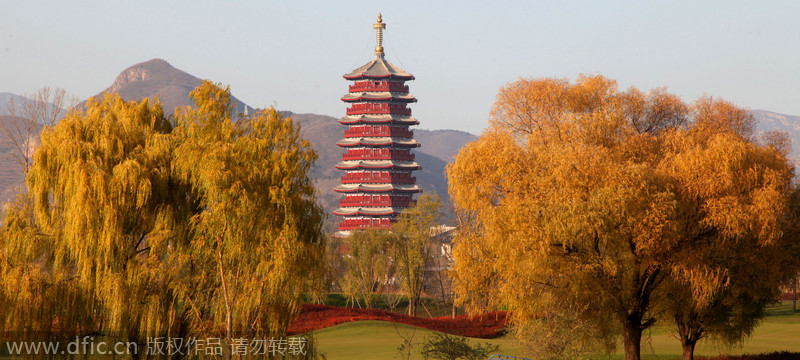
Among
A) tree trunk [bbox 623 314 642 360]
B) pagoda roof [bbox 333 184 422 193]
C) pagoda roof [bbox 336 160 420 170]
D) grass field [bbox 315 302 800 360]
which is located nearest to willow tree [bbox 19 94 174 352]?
grass field [bbox 315 302 800 360]

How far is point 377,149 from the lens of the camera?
255 feet

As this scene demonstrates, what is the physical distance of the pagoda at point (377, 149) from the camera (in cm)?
7650

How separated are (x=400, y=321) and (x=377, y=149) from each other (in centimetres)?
4746

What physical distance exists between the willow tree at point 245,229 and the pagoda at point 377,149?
196ft

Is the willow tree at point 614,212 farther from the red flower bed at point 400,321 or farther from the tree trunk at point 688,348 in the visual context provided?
the red flower bed at point 400,321

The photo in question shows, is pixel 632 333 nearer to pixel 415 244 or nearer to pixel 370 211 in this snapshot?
pixel 415 244

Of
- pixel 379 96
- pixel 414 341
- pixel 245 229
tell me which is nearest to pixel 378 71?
pixel 379 96

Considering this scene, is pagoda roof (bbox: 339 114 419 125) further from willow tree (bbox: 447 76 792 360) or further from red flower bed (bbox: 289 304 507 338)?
willow tree (bbox: 447 76 792 360)

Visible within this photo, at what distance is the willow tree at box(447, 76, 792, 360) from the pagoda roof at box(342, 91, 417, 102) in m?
58.1

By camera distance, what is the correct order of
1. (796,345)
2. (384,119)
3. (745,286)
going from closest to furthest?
(745,286) < (796,345) < (384,119)

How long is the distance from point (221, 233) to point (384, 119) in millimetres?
63113

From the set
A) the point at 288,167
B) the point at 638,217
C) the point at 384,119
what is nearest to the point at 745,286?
the point at 638,217

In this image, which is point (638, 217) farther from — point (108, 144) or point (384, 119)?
point (384, 119)

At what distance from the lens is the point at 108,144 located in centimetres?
1490
